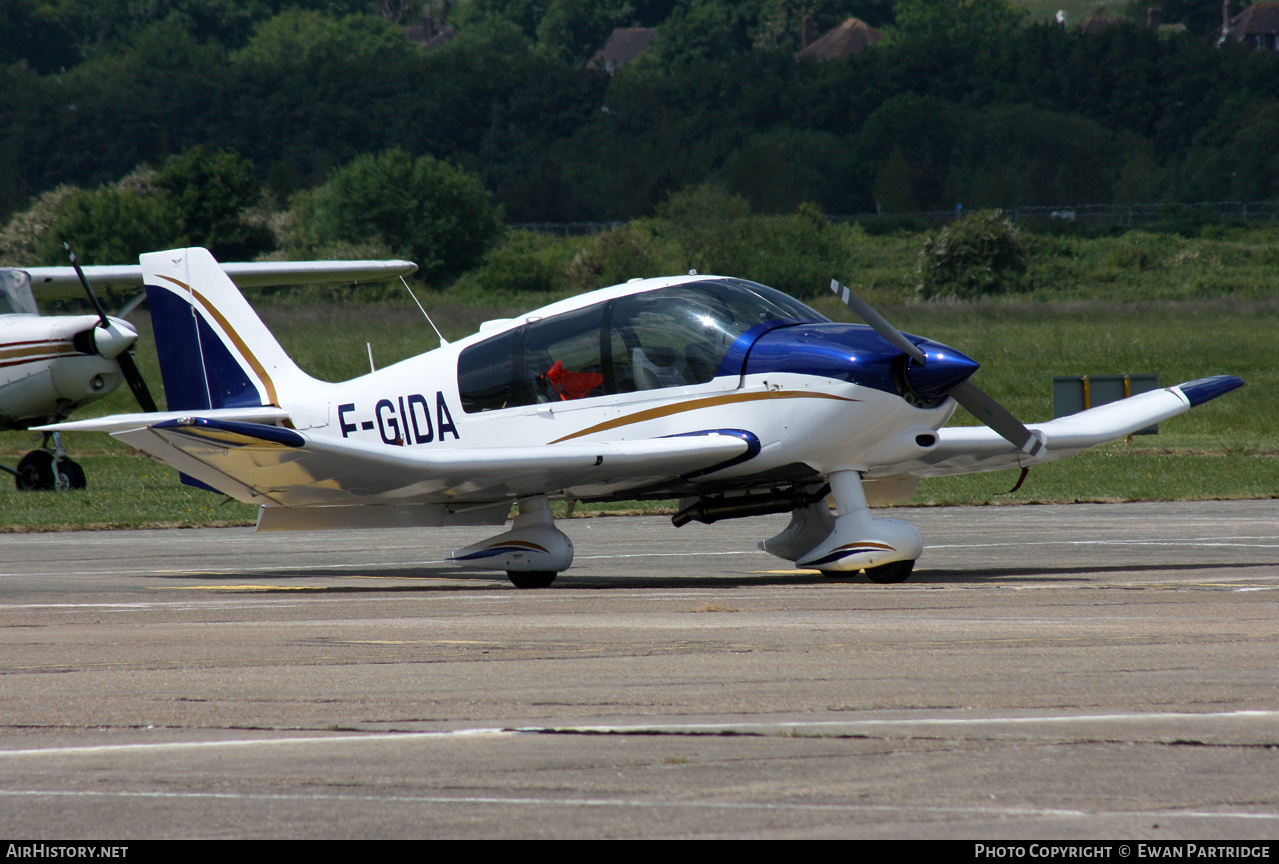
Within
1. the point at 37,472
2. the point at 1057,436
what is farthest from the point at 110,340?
the point at 1057,436

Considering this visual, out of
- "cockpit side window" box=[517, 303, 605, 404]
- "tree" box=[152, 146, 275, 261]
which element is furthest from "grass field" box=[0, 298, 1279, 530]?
"tree" box=[152, 146, 275, 261]

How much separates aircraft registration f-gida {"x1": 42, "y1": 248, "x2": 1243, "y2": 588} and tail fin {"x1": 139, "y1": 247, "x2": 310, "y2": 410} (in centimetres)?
144

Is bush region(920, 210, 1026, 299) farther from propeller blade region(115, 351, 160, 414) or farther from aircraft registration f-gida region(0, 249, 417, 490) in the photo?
propeller blade region(115, 351, 160, 414)

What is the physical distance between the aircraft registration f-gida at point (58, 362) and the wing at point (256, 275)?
0.03 m

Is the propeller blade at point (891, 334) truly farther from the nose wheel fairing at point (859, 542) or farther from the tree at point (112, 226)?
the tree at point (112, 226)

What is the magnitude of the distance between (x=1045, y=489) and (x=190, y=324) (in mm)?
11281

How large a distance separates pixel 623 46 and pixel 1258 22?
76362mm

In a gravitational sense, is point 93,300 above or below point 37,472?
above

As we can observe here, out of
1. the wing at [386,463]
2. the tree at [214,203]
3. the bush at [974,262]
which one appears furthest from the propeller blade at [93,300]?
the tree at [214,203]

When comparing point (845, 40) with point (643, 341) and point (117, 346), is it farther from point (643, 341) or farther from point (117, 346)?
point (643, 341)

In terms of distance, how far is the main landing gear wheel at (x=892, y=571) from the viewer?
9570 millimetres

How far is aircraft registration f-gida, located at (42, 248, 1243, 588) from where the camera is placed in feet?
31.0

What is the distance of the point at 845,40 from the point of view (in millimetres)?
163875

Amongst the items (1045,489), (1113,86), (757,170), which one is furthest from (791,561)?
(1113,86)
